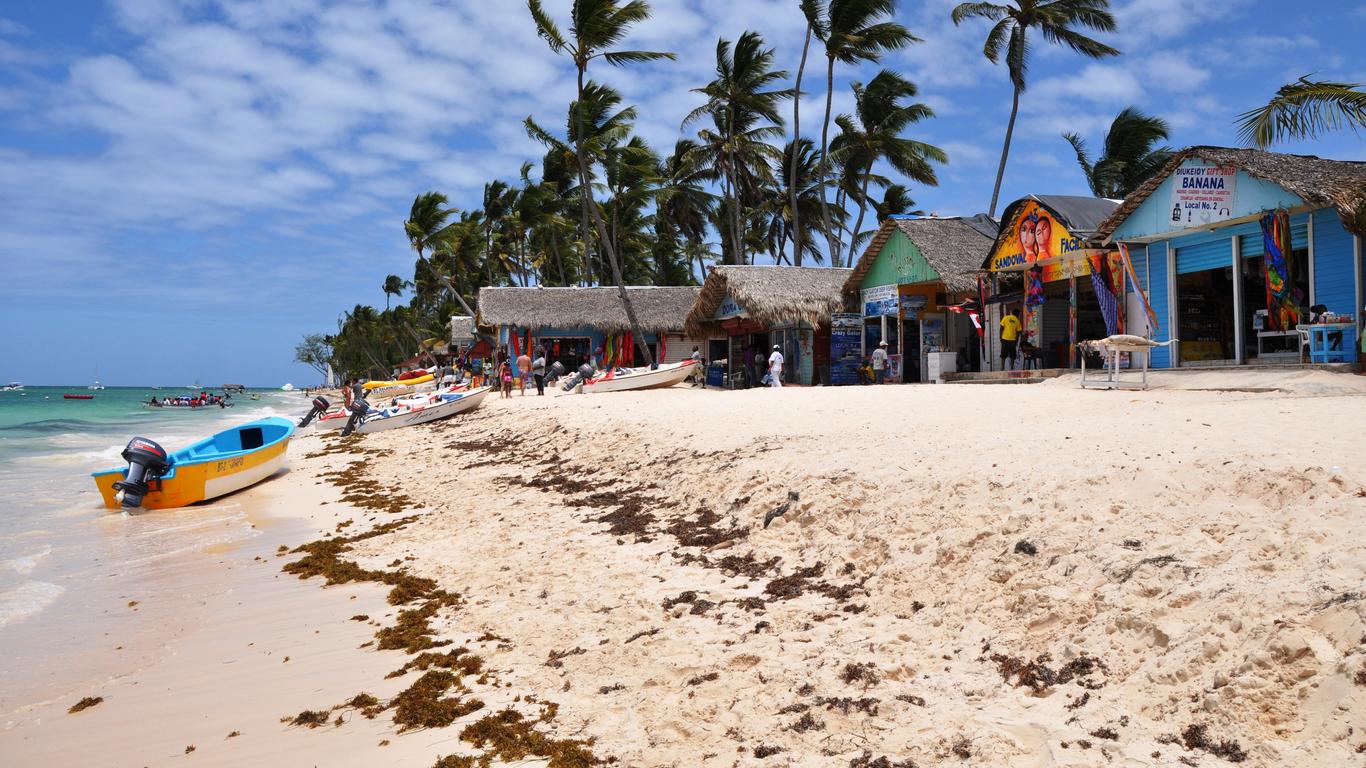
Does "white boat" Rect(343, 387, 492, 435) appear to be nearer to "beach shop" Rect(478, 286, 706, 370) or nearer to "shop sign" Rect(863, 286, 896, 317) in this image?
Answer: "beach shop" Rect(478, 286, 706, 370)

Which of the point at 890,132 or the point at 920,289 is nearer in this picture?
the point at 920,289

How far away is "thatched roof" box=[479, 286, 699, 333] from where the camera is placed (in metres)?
28.5

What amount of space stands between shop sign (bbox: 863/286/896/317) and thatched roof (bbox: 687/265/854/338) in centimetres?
72

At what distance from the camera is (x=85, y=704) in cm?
423

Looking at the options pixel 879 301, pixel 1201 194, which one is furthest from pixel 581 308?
pixel 1201 194

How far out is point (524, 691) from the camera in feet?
12.8

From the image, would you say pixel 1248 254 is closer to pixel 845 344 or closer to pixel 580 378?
pixel 845 344

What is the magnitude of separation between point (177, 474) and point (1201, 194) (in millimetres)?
15374

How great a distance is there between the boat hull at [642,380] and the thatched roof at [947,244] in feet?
16.2

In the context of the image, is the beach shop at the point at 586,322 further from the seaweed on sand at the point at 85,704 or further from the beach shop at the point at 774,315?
the seaweed on sand at the point at 85,704

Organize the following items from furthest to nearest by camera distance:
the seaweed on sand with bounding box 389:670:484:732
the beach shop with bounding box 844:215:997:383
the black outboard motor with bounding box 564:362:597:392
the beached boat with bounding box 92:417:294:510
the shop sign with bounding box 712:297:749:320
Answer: the shop sign with bounding box 712:297:749:320 < the black outboard motor with bounding box 564:362:597:392 < the beach shop with bounding box 844:215:997:383 < the beached boat with bounding box 92:417:294:510 < the seaweed on sand with bounding box 389:670:484:732

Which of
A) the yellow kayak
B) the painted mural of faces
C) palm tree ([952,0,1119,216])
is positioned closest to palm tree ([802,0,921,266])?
palm tree ([952,0,1119,216])

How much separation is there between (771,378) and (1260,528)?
53.9ft

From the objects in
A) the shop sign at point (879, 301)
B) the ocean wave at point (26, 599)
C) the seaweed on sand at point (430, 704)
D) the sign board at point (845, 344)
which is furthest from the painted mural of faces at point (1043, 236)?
the ocean wave at point (26, 599)
